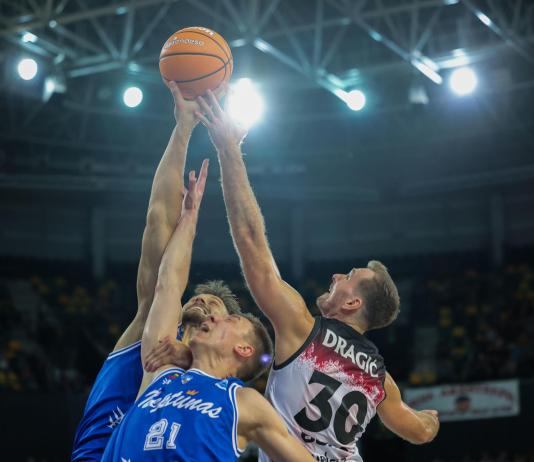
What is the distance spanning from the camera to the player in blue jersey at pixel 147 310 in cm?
502

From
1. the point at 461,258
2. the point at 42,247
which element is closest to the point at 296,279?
the point at 461,258

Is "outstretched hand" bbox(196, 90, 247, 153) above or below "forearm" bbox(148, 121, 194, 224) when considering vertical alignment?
above

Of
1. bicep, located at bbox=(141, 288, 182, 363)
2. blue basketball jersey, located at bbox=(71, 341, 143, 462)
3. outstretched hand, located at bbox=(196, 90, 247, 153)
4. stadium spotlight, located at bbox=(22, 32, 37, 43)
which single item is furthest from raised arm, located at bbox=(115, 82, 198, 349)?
stadium spotlight, located at bbox=(22, 32, 37, 43)

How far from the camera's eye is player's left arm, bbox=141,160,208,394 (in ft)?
15.6

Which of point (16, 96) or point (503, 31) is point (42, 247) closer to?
point (16, 96)

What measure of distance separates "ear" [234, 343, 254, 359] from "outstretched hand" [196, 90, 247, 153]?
1.12 metres

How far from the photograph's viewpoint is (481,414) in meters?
18.7

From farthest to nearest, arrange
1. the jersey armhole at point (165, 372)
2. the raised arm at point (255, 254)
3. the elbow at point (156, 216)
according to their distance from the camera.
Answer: the elbow at point (156, 216), the raised arm at point (255, 254), the jersey armhole at point (165, 372)

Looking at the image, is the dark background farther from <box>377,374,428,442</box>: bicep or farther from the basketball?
<box>377,374,428,442</box>: bicep

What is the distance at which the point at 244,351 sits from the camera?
4668 millimetres

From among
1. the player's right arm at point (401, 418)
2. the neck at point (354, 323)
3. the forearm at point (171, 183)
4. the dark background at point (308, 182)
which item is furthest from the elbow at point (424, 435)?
the dark background at point (308, 182)

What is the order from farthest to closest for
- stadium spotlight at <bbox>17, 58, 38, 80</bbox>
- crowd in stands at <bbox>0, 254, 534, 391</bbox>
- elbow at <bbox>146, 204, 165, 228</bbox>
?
crowd in stands at <bbox>0, 254, 534, 391</bbox> < stadium spotlight at <bbox>17, 58, 38, 80</bbox> < elbow at <bbox>146, 204, 165, 228</bbox>

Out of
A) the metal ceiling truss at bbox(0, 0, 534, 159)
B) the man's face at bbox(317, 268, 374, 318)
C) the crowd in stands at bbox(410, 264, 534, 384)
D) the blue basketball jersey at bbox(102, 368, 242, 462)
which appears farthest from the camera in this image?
the crowd in stands at bbox(410, 264, 534, 384)

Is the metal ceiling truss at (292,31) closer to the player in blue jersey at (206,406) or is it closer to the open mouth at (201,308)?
the open mouth at (201,308)
